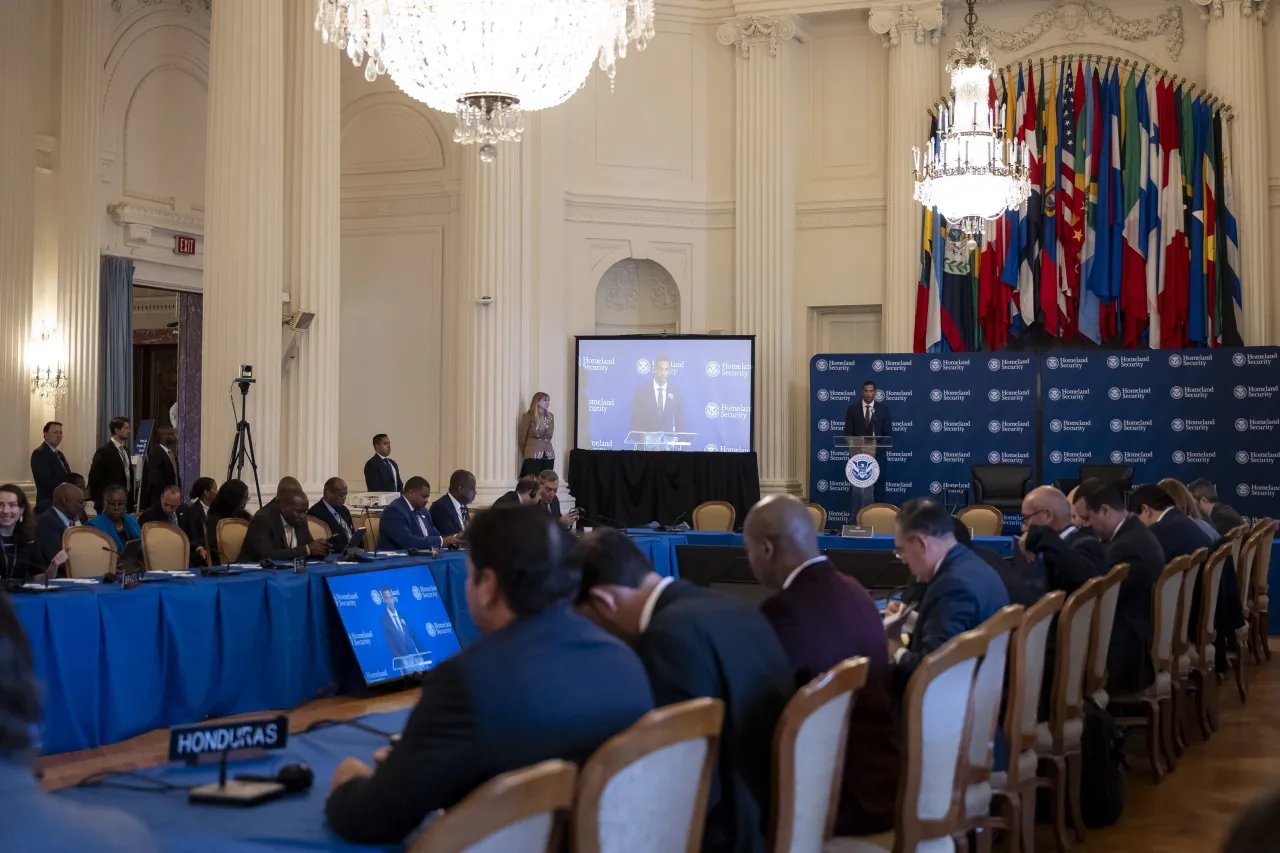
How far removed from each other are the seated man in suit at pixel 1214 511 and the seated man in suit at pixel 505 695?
7.79 metres

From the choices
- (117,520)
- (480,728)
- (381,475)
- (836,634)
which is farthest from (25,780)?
(381,475)

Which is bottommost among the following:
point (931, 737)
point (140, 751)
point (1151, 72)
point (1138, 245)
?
point (140, 751)

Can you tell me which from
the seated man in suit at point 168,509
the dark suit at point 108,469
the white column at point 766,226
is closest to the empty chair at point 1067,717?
the seated man in suit at point 168,509

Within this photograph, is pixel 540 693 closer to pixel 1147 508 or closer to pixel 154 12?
pixel 1147 508

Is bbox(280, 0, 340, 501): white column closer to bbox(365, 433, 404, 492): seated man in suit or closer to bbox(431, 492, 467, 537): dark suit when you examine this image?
bbox(365, 433, 404, 492): seated man in suit

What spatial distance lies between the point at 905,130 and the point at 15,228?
9.39 meters

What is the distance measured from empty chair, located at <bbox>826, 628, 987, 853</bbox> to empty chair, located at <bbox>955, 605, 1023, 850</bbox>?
0.09 metres

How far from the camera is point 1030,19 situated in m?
15.0

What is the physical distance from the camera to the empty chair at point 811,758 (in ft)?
8.22

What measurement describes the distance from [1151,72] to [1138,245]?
1.99 metres

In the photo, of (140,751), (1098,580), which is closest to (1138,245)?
(1098,580)

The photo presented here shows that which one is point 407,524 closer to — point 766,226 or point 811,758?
point 811,758

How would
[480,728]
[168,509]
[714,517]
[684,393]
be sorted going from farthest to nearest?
[684,393] < [714,517] < [168,509] < [480,728]

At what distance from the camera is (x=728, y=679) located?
2646mm
